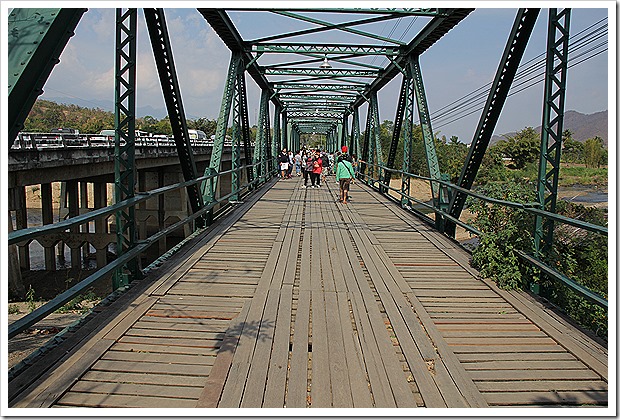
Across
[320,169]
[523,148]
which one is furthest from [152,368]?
[523,148]

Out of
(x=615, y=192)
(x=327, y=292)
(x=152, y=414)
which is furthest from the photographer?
(x=327, y=292)

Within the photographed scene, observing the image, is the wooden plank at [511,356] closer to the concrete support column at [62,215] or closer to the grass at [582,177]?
the concrete support column at [62,215]

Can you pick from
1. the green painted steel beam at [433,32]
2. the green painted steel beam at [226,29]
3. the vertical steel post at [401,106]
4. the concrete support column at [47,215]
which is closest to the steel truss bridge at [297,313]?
the green painted steel beam at [433,32]

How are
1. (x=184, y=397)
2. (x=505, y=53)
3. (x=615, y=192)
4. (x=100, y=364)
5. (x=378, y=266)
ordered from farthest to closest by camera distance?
(x=505, y=53) → (x=378, y=266) → (x=615, y=192) → (x=100, y=364) → (x=184, y=397)

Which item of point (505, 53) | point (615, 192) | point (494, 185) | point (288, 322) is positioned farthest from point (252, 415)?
point (505, 53)

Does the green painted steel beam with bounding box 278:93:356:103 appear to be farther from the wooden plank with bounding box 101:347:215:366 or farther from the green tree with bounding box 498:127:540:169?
the green tree with bounding box 498:127:540:169

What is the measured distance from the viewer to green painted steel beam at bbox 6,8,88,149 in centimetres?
351

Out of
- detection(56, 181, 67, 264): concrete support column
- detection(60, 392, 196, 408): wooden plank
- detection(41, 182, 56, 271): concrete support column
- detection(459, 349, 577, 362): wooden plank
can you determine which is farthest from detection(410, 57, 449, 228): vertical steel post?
detection(56, 181, 67, 264): concrete support column

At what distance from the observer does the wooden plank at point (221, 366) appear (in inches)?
124

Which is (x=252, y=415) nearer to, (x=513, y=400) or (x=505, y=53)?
(x=513, y=400)

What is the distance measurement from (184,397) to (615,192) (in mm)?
3521

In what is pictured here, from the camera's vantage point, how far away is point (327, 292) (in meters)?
5.47

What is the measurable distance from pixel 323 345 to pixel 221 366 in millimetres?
822

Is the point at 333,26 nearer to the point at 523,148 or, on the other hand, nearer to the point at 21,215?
the point at 21,215
